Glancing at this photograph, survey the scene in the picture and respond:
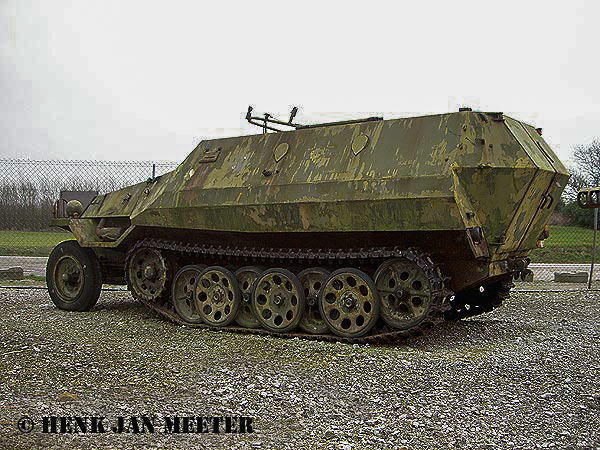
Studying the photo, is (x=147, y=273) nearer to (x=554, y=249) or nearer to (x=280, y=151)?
(x=280, y=151)

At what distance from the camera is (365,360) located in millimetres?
8016

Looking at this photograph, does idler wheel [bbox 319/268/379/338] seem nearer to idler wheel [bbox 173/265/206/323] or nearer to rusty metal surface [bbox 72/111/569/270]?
rusty metal surface [bbox 72/111/569/270]

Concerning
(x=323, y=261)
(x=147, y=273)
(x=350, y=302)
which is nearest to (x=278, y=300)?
(x=323, y=261)

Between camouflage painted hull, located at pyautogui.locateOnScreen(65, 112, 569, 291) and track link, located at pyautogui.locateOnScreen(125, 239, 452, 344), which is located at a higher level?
camouflage painted hull, located at pyautogui.locateOnScreen(65, 112, 569, 291)

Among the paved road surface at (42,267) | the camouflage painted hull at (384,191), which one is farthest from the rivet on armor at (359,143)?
the paved road surface at (42,267)

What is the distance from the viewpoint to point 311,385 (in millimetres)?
6992

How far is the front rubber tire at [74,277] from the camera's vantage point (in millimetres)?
11953

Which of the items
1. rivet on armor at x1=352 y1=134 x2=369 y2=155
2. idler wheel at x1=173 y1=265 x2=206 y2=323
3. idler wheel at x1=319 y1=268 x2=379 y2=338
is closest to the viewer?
idler wheel at x1=319 y1=268 x2=379 y2=338

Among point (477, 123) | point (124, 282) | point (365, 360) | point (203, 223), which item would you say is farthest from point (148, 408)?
point (124, 282)

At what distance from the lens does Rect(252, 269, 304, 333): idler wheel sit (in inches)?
383

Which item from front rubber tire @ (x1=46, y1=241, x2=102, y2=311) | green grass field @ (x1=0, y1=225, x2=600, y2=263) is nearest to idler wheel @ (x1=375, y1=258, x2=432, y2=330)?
front rubber tire @ (x1=46, y1=241, x2=102, y2=311)

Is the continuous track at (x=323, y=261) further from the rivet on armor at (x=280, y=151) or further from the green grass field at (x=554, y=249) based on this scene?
the green grass field at (x=554, y=249)

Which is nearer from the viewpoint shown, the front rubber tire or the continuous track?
the continuous track

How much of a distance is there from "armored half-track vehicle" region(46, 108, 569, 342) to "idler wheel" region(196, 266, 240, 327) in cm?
2
